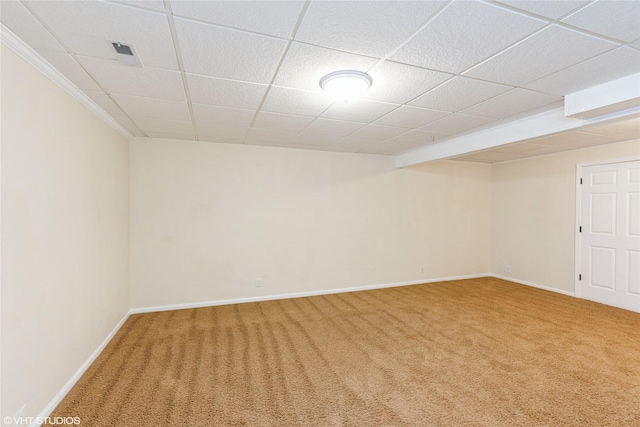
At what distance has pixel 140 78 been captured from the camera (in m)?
2.24

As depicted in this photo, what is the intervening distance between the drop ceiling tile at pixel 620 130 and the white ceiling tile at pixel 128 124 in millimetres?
5268

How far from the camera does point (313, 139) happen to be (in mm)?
4191

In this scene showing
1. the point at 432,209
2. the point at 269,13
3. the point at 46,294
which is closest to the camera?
the point at 269,13

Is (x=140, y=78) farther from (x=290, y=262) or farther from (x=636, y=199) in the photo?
(x=636, y=199)

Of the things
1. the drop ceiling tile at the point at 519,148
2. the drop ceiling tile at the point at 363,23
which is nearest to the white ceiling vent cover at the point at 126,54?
the drop ceiling tile at the point at 363,23

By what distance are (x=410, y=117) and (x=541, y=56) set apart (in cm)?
134

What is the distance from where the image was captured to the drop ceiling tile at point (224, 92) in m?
2.32

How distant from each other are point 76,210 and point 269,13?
90.2 inches

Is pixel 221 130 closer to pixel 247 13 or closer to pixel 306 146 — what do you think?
pixel 306 146

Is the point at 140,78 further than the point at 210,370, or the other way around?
the point at 210,370

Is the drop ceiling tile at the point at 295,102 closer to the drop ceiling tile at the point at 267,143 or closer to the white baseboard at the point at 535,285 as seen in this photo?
the drop ceiling tile at the point at 267,143

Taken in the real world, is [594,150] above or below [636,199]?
above

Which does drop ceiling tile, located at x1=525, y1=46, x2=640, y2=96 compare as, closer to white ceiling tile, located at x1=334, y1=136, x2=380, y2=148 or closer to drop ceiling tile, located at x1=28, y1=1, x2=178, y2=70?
white ceiling tile, located at x1=334, y1=136, x2=380, y2=148

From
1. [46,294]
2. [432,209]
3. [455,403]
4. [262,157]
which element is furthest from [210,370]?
[432,209]
